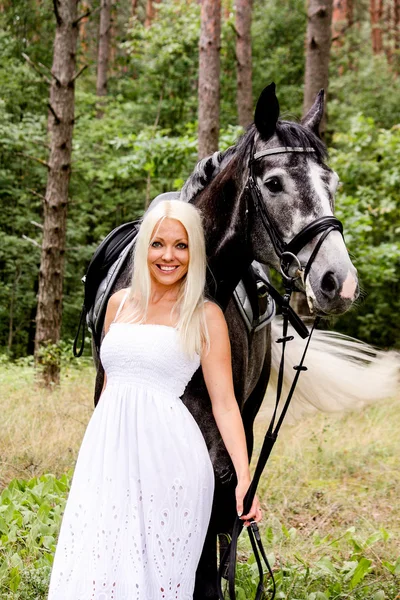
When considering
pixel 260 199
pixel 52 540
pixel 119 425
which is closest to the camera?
pixel 119 425

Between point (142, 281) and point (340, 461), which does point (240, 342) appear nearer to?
point (142, 281)

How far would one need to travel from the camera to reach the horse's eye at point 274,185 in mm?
2672

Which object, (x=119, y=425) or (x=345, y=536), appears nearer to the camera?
(x=119, y=425)

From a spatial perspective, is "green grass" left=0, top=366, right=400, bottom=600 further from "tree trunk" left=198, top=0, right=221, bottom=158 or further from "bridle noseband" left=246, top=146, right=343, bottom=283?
"tree trunk" left=198, top=0, right=221, bottom=158

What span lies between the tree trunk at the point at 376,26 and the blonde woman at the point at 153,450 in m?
22.7

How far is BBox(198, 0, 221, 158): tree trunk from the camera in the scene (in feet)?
32.9

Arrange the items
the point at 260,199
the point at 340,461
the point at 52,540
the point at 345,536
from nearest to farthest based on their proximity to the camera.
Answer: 1. the point at 260,199
2. the point at 52,540
3. the point at 345,536
4. the point at 340,461

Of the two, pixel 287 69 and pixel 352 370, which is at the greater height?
pixel 287 69

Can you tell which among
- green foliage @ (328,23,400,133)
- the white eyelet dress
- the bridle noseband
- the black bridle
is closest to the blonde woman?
the white eyelet dress

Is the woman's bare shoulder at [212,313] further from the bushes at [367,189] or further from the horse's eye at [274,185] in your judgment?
the bushes at [367,189]

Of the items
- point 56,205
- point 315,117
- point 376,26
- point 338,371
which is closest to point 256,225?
point 315,117

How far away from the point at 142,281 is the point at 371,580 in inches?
95.0

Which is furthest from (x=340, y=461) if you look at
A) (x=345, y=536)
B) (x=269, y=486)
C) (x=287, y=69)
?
(x=287, y=69)

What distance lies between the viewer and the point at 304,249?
255 cm
